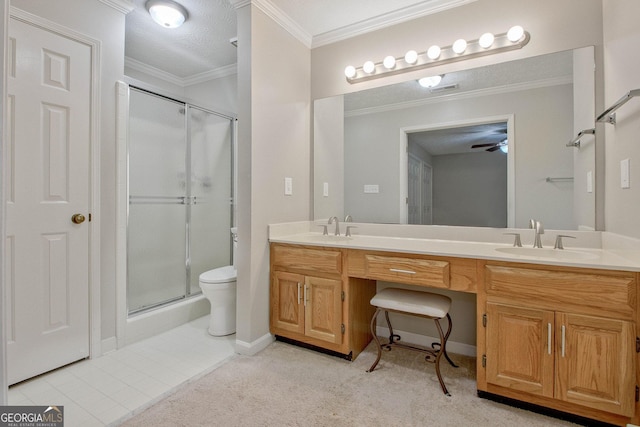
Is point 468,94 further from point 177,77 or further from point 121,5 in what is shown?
point 177,77

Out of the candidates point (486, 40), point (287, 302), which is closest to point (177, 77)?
point (287, 302)

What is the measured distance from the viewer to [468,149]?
2.10 m

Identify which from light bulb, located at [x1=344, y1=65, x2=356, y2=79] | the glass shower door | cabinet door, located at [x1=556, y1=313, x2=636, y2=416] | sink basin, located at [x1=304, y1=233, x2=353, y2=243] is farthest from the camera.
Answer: the glass shower door

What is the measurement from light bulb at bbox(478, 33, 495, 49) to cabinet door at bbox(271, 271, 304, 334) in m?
1.95

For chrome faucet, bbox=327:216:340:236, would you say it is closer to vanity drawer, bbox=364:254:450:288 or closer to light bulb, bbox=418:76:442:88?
vanity drawer, bbox=364:254:450:288

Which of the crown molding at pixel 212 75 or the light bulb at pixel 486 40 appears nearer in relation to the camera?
the light bulb at pixel 486 40

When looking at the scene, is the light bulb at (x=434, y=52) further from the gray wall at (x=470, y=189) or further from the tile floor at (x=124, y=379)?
the tile floor at (x=124, y=379)

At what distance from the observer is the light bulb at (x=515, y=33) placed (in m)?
1.87

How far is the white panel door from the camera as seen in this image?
1.69 meters

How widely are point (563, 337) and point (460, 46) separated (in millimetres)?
1807

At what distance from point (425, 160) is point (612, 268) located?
4.10 feet

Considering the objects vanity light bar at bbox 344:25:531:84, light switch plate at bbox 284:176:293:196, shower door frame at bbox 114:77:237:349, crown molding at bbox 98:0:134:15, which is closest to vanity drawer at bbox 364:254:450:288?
light switch plate at bbox 284:176:293:196

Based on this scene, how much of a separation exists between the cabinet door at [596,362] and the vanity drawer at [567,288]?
0.19 feet

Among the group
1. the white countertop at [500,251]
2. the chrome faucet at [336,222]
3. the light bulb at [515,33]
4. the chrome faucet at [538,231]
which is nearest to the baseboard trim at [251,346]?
the white countertop at [500,251]
